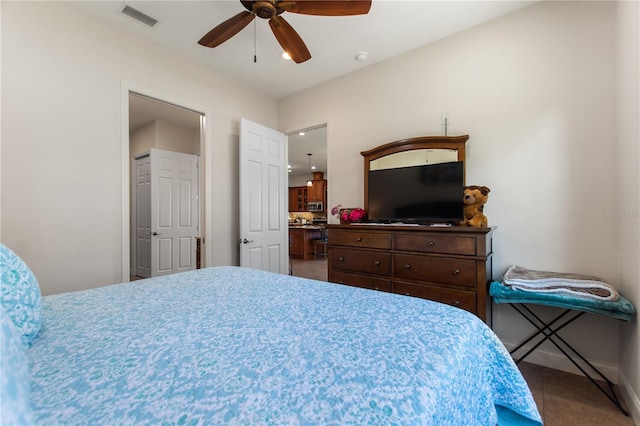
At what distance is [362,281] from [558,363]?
1.59 meters

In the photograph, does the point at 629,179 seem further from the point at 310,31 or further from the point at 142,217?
the point at 142,217

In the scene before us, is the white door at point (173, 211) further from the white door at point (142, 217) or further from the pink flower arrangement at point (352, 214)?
the pink flower arrangement at point (352, 214)

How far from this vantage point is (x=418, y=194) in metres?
2.53

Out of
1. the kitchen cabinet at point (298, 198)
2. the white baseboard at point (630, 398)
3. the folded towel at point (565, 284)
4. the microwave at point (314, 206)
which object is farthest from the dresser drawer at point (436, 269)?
the kitchen cabinet at point (298, 198)

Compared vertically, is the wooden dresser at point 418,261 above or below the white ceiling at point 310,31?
Answer: below

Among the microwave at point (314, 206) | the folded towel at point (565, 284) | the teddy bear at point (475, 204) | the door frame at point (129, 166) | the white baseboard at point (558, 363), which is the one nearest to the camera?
the folded towel at point (565, 284)

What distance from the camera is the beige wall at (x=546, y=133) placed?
6.18 ft

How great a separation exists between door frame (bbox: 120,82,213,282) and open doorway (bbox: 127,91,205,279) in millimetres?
1364

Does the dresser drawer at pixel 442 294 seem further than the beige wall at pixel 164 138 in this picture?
No

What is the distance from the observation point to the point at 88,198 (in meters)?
2.23

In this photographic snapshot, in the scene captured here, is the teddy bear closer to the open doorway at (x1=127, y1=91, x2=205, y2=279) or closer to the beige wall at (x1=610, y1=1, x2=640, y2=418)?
the beige wall at (x1=610, y1=1, x2=640, y2=418)

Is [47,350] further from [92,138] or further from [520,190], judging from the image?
[520,190]

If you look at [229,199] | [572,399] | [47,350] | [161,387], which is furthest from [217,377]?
[229,199]

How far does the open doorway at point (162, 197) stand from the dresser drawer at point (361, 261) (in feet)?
9.20
